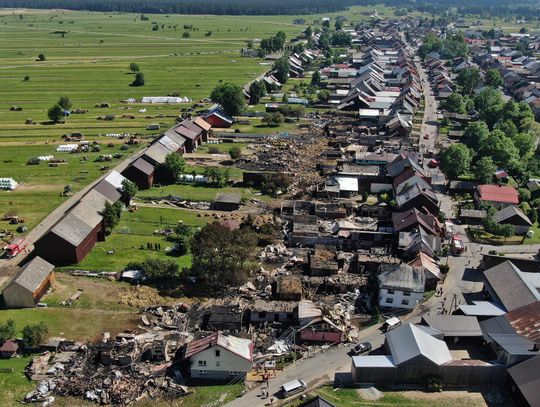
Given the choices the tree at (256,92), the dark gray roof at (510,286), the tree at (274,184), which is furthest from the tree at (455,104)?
the dark gray roof at (510,286)

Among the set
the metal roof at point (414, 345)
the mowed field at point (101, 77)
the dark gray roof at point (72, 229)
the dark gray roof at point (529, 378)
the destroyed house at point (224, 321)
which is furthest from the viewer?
the mowed field at point (101, 77)

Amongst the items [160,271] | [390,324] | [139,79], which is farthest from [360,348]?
[139,79]

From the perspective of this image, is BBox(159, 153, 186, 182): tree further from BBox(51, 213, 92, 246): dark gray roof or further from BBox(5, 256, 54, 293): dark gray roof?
BBox(5, 256, 54, 293): dark gray roof

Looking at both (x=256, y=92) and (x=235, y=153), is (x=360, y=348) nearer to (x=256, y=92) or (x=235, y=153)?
(x=235, y=153)

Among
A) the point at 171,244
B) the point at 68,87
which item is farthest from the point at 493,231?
the point at 68,87

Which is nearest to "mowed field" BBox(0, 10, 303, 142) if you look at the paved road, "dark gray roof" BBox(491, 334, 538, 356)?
the paved road

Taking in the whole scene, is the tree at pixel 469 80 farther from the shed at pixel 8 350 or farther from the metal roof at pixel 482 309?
the shed at pixel 8 350
